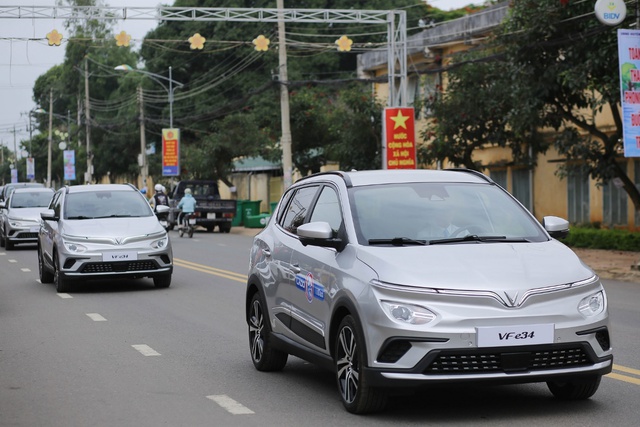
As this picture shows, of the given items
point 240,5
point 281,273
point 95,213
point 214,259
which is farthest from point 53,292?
point 240,5

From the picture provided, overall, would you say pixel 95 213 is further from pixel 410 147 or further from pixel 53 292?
pixel 410 147

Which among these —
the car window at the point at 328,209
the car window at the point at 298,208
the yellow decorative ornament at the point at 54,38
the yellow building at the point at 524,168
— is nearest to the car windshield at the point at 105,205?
the car window at the point at 298,208

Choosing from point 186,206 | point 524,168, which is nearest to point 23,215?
point 186,206

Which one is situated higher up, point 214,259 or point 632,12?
point 632,12

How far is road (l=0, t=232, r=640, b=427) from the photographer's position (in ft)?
24.4

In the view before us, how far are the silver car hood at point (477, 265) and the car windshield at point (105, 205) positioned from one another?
37.8 feet

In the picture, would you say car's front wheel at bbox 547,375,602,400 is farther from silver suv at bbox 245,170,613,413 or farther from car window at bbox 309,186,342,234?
car window at bbox 309,186,342,234

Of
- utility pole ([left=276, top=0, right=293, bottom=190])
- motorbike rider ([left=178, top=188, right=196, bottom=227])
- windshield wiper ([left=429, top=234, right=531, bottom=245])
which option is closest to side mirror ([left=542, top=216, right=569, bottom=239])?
windshield wiper ([left=429, top=234, right=531, bottom=245])

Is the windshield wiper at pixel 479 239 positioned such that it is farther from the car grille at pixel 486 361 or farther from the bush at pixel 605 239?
the bush at pixel 605 239

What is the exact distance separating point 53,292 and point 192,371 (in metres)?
8.87

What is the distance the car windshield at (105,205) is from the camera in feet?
60.5

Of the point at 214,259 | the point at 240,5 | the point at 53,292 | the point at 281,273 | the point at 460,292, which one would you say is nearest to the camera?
the point at 460,292

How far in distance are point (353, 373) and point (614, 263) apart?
17122 mm

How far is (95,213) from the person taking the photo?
18469 millimetres
